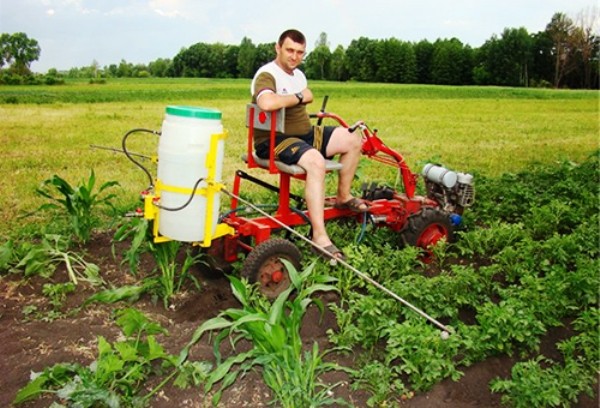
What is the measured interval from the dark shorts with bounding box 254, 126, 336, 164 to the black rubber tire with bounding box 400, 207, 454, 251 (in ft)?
2.88

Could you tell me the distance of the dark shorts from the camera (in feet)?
14.2

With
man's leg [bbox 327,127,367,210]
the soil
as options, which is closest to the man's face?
man's leg [bbox 327,127,367,210]

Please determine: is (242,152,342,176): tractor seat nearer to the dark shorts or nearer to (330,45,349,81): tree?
the dark shorts

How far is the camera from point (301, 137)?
186 inches

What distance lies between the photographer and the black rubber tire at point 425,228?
16.0ft

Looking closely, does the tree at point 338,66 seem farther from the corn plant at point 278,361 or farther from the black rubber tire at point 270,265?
the corn plant at point 278,361

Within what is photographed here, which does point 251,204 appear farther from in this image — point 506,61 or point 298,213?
A: point 506,61

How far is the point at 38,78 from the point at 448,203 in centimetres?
2900

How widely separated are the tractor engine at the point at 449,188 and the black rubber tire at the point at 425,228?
33cm

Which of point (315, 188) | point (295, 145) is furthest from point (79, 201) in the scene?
point (315, 188)

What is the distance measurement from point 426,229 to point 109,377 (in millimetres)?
2840

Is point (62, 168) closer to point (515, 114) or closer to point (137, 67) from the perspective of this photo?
point (515, 114)

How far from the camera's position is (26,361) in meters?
3.18

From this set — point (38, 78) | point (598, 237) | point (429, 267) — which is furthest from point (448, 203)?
point (38, 78)
